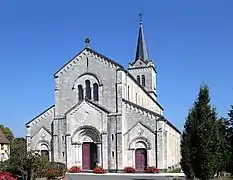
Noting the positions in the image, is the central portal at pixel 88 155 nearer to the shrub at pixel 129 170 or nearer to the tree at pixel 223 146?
the shrub at pixel 129 170

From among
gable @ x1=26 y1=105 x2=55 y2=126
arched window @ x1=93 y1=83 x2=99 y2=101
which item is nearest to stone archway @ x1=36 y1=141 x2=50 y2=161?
gable @ x1=26 y1=105 x2=55 y2=126

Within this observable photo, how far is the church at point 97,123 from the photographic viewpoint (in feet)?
141

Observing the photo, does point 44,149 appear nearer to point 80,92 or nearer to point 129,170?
point 80,92

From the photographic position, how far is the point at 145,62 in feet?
233

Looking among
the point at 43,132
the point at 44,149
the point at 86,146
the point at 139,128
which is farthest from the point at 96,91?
the point at 44,149

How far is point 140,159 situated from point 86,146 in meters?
6.94

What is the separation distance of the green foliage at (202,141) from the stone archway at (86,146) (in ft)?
70.9

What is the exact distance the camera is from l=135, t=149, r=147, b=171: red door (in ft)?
140

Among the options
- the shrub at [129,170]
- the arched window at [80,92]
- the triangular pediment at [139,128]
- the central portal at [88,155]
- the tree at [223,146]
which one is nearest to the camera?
the tree at [223,146]

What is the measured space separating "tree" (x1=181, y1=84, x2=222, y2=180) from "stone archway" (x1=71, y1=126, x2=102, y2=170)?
21.7m

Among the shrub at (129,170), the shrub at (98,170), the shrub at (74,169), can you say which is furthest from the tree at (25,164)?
the shrub at (74,169)

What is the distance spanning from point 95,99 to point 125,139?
6.33 metres

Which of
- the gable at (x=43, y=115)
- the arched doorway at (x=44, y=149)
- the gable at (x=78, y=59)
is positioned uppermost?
the gable at (x=78, y=59)

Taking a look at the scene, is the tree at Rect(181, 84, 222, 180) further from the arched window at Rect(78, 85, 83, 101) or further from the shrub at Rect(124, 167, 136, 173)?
the arched window at Rect(78, 85, 83, 101)
